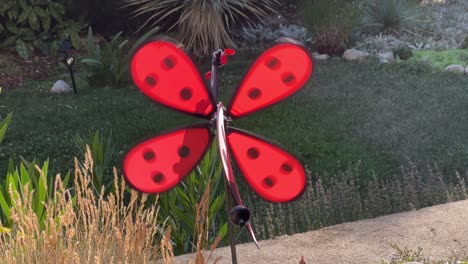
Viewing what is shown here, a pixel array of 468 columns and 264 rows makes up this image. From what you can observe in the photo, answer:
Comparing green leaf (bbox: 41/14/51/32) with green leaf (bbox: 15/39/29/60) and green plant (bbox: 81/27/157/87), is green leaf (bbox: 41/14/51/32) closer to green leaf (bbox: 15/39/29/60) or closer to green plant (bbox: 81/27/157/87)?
green leaf (bbox: 15/39/29/60)

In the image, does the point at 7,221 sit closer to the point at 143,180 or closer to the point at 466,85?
the point at 143,180

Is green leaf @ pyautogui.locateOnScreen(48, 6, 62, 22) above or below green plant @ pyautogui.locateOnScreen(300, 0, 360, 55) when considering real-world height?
above

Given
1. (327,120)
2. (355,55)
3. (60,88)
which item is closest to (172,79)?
(327,120)

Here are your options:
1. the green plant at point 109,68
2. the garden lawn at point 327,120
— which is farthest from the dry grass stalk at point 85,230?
the green plant at point 109,68

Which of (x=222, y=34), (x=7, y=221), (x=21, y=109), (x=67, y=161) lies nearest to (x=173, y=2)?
(x=222, y=34)

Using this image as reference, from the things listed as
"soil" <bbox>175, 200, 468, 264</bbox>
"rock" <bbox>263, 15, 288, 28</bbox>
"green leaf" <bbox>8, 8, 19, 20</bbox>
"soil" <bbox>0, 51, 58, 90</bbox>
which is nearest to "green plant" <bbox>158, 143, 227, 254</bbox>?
"soil" <bbox>175, 200, 468, 264</bbox>

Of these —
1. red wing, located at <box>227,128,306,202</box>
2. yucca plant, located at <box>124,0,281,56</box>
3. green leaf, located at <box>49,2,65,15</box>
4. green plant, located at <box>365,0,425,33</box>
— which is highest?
green leaf, located at <box>49,2,65,15</box>

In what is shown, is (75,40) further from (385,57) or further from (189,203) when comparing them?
(189,203)
